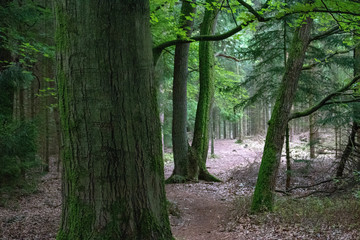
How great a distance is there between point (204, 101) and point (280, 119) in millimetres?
5470

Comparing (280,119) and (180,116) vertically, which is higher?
(180,116)

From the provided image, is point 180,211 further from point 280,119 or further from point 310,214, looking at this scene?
point 280,119

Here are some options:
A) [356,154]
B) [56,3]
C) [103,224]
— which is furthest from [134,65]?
[356,154]

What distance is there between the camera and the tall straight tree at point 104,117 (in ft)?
7.58

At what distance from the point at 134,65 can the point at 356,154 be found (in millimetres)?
8927

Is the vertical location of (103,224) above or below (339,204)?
above

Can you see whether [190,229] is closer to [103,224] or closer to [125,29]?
[103,224]

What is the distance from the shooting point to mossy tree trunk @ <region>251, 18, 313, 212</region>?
6.36 m

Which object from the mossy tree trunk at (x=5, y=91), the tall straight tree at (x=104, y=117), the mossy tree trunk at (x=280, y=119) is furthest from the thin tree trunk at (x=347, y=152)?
the mossy tree trunk at (x=5, y=91)

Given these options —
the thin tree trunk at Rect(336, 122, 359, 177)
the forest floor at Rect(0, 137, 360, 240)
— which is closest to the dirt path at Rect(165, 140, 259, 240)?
the forest floor at Rect(0, 137, 360, 240)

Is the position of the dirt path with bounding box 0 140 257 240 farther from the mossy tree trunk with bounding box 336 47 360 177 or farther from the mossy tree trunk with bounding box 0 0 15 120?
the mossy tree trunk with bounding box 336 47 360 177

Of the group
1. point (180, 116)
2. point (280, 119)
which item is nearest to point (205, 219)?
point (280, 119)

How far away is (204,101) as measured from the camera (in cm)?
1161

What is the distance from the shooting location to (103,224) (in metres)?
2.35
